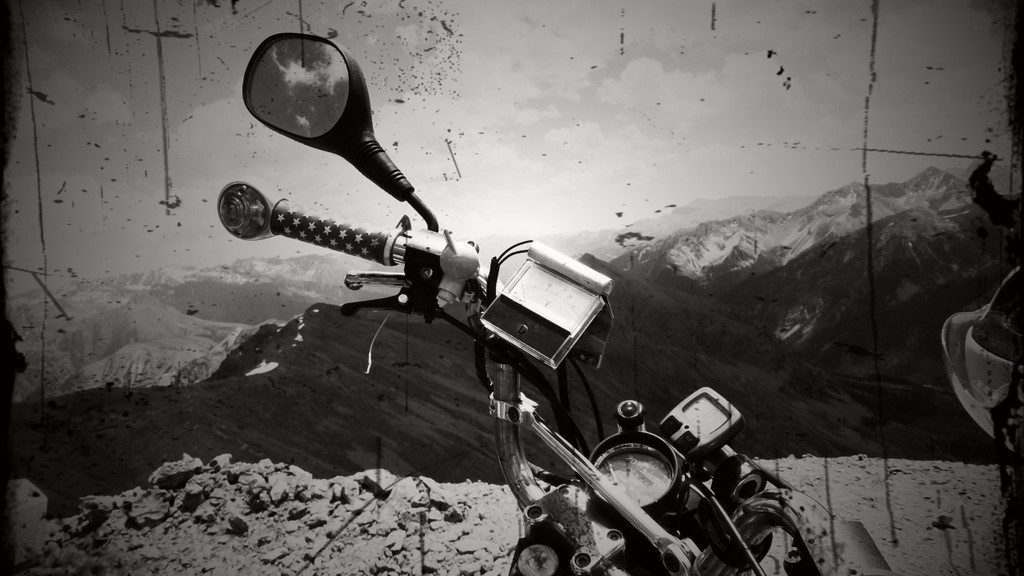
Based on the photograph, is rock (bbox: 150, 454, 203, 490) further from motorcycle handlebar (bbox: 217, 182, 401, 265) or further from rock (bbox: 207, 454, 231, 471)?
motorcycle handlebar (bbox: 217, 182, 401, 265)

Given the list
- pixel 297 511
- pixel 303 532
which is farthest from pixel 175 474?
pixel 303 532

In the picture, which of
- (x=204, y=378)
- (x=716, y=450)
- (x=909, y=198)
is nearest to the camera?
(x=716, y=450)

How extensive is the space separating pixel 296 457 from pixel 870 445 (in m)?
→ 6.85

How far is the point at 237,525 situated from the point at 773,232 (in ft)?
21.2

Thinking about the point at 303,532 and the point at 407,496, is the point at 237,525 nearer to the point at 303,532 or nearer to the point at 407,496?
the point at 303,532

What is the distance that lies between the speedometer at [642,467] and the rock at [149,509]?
2961 mm

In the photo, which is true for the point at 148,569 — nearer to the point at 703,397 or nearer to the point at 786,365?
the point at 703,397

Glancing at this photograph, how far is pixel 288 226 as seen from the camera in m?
1.00

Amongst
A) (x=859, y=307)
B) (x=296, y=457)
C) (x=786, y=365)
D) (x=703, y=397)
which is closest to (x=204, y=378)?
(x=296, y=457)

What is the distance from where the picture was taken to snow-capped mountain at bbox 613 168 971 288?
5355 millimetres

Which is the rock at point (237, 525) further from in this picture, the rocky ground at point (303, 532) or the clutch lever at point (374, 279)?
the clutch lever at point (374, 279)

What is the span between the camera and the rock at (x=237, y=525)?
2529mm

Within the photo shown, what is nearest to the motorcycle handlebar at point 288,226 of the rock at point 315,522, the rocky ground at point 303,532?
the rocky ground at point 303,532

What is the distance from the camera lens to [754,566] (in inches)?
30.1
